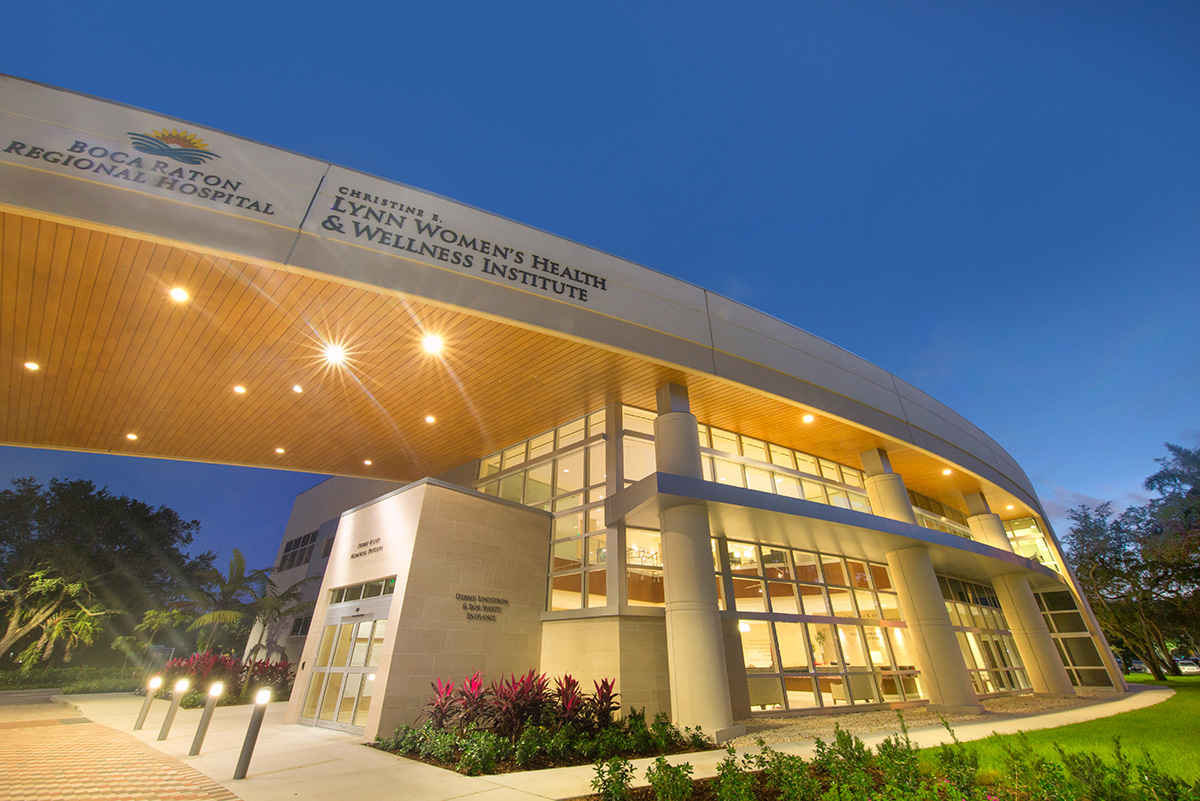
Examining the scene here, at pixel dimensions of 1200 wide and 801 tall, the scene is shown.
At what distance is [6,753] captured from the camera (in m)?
7.57

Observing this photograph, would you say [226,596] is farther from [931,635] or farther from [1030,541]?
[1030,541]

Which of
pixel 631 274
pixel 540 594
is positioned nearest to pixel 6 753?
pixel 540 594

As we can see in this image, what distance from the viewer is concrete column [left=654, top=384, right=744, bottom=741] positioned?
31.0 ft

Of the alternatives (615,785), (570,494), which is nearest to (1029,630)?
(570,494)

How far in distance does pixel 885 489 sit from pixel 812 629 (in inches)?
211

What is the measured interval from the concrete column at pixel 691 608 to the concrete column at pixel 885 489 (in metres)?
7.92

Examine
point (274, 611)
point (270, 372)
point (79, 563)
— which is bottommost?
point (274, 611)

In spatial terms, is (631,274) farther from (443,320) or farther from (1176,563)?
(1176,563)

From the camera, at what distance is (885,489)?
1552 cm

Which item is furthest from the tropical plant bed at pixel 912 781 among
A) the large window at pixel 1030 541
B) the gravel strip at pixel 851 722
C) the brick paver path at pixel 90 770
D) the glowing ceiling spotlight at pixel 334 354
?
the large window at pixel 1030 541

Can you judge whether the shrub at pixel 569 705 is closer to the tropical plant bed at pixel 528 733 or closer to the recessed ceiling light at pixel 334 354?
the tropical plant bed at pixel 528 733

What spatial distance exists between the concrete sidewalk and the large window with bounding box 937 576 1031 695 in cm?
620

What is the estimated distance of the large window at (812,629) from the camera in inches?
481

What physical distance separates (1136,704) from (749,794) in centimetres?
1762
